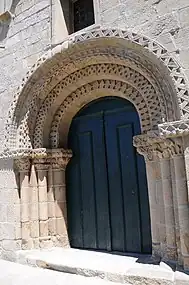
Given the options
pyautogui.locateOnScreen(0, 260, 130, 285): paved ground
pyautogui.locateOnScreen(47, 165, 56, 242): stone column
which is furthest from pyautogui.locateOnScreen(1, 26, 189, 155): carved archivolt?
pyautogui.locateOnScreen(0, 260, 130, 285): paved ground

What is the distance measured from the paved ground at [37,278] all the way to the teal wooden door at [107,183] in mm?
832

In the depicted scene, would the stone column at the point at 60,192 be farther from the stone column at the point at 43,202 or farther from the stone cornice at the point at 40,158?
the stone column at the point at 43,202

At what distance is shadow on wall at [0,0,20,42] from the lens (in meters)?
4.64

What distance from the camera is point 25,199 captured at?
162 inches

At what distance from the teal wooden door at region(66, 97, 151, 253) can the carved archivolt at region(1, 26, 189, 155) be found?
1.07 feet

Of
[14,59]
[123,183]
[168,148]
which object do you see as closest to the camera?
[168,148]

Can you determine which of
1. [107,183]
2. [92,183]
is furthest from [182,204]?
[92,183]

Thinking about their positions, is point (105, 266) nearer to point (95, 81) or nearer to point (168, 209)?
point (168, 209)

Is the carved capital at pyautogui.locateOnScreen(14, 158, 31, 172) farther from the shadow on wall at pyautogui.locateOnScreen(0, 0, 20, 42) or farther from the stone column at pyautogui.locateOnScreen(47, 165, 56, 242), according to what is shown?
the shadow on wall at pyautogui.locateOnScreen(0, 0, 20, 42)

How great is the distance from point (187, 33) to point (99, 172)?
2044 millimetres

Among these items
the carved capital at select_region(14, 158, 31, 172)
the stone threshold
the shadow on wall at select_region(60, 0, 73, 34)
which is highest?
the shadow on wall at select_region(60, 0, 73, 34)

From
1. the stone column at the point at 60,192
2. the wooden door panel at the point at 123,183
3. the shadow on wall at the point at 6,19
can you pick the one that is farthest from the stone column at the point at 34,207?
the shadow on wall at the point at 6,19

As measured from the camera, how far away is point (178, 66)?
9.53 ft

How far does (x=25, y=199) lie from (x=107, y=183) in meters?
1.15
